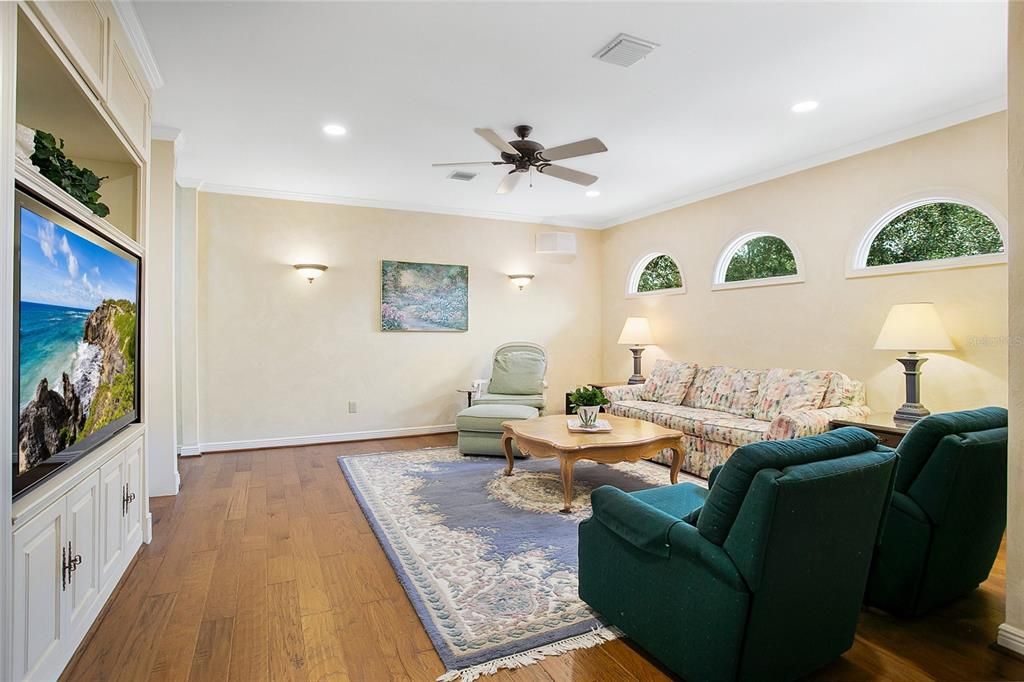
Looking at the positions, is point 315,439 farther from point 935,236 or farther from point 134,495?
point 935,236

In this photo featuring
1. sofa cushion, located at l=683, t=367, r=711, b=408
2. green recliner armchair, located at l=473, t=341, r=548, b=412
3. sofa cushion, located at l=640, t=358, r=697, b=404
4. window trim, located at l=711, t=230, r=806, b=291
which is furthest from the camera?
green recliner armchair, located at l=473, t=341, r=548, b=412

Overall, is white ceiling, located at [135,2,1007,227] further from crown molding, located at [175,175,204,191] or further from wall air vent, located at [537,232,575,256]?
wall air vent, located at [537,232,575,256]

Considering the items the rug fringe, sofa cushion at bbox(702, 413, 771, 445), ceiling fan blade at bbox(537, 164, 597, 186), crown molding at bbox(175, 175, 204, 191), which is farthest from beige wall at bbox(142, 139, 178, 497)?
sofa cushion at bbox(702, 413, 771, 445)

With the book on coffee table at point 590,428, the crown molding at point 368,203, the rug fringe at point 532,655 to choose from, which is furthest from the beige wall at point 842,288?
the rug fringe at point 532,655

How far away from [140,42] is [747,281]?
4.88 metres

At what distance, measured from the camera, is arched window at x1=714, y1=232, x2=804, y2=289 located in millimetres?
4844

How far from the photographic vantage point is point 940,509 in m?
2.11

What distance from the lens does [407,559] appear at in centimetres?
284

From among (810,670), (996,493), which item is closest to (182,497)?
(810,670)

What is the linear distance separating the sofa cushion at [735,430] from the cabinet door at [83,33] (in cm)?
426

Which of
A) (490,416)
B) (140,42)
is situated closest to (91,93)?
(140,42)

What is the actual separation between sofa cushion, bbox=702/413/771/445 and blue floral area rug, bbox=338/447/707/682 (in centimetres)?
41

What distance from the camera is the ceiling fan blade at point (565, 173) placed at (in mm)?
3888

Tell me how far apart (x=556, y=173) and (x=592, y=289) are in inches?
136
